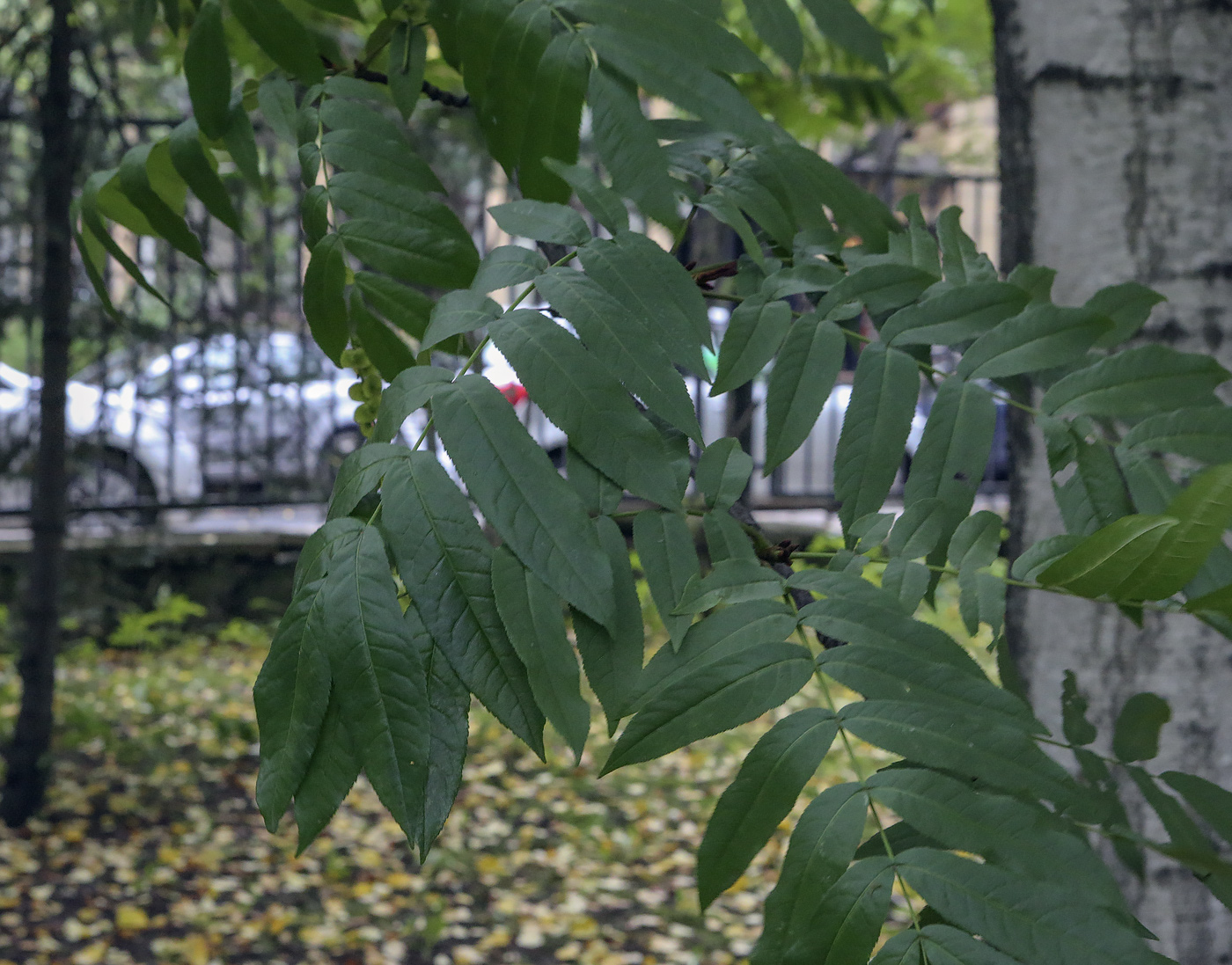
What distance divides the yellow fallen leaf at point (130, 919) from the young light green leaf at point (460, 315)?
3.28m

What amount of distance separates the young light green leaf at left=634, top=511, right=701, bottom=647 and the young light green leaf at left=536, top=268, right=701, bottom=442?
9 centimetres

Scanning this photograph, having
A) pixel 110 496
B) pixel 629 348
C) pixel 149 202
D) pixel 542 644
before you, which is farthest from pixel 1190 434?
pixel 110 496

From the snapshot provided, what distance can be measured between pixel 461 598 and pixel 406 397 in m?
0.17

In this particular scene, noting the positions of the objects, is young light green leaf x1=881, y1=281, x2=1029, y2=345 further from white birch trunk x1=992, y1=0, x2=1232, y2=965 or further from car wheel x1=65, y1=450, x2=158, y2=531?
car wheel x1=65, y1=450, x2=158, y2=531

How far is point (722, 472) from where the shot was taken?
94cm

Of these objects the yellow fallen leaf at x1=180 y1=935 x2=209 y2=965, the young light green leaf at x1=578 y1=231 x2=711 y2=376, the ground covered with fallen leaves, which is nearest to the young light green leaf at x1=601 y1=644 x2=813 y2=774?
the young light green leaf at x1=578 y1=231 x2=711 y2=376

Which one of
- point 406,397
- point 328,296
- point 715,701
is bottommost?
point 715,701

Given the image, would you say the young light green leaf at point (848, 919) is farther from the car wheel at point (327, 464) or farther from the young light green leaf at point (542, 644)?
the car wheel at point (327, 464)

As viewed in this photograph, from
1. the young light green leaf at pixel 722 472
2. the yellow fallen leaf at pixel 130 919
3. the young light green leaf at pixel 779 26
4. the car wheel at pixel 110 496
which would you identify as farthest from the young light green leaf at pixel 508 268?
the car wheel at pixel 110 496

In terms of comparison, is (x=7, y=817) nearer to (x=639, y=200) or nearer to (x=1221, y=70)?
(x=639, y=200)

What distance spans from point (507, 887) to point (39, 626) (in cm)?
202

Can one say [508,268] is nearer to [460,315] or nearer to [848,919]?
[460,315]

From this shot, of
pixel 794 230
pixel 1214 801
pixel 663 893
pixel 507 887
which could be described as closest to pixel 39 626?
pixel 507 887

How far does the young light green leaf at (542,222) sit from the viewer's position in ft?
3.08
